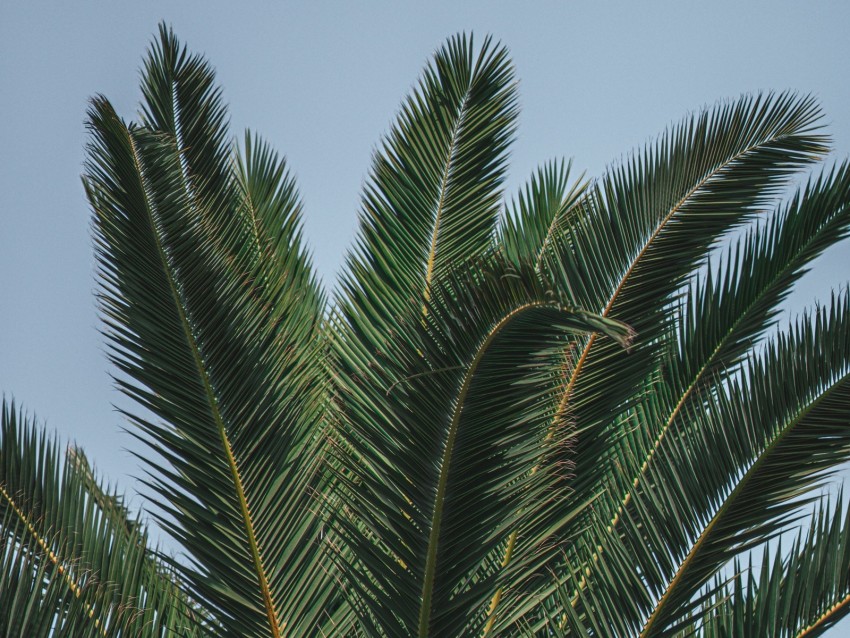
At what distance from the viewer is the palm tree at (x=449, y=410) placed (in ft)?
11.7

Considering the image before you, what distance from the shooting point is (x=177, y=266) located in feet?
13.6

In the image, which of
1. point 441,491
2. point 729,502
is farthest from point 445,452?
point 729,502

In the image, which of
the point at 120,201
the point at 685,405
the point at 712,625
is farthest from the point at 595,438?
the point at 120,201

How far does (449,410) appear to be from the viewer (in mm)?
3482

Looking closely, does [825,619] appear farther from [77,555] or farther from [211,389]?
[77,555]

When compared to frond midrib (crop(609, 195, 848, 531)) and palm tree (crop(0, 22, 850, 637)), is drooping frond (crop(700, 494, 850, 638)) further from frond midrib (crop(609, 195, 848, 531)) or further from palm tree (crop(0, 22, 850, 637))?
frond midrib (crop(609, 195, 848, 531))

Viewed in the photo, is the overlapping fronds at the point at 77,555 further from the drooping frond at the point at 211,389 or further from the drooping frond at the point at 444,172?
the drooping frond at the point at 444,172

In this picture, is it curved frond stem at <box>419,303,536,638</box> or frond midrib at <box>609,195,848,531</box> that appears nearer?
curved frond stem at <box>419,303,536,638</box>

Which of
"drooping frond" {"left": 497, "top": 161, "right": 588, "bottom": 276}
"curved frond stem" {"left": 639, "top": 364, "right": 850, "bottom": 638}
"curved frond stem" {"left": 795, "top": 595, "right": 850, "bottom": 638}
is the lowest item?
"curved frond stem" {"left": 795, "top": 595, "right": 850, "bottom": 638}

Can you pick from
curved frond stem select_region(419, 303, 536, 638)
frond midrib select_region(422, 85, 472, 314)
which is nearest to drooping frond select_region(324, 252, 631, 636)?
curved frond stem select_region(419, 303, 536, 638)

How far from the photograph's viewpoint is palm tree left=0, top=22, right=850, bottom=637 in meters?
3.58

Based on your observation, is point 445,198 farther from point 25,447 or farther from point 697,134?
point 25,447

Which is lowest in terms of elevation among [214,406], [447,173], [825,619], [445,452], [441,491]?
[825,619]

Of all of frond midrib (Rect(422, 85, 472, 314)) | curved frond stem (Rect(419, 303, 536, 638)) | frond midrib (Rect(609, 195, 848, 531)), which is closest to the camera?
curved frond stem (Rect(419, 303, 536, 638))
